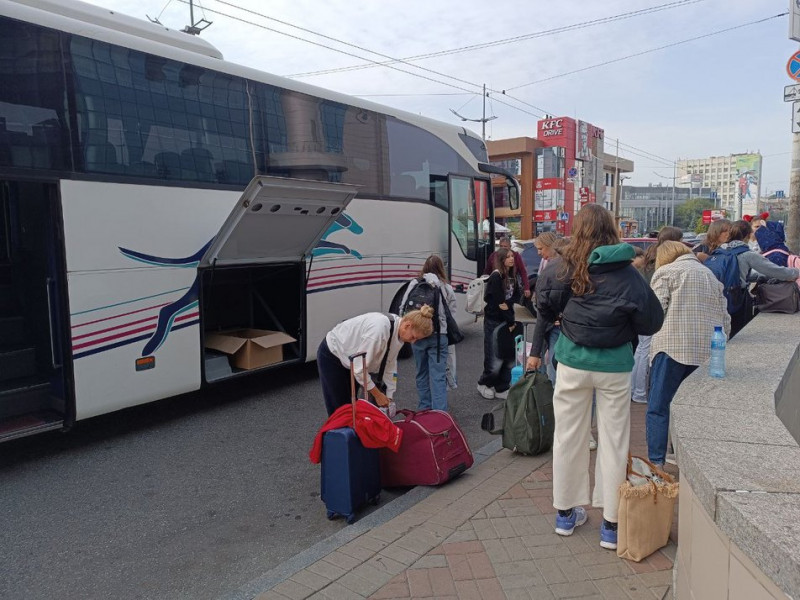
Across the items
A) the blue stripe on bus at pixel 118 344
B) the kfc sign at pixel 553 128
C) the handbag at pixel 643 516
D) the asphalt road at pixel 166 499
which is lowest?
the asphalt road at pixel 166 499

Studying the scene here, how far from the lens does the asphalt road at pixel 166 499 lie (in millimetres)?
3771

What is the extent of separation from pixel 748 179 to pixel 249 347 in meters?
81.9

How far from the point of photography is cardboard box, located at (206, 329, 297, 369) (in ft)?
24.0

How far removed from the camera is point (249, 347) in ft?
24.0

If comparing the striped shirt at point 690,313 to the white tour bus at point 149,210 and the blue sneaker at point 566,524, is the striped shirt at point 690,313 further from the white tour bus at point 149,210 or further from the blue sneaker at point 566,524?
the white tour bus at point 149,210

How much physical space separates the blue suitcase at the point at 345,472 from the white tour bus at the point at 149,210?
263 centimetres

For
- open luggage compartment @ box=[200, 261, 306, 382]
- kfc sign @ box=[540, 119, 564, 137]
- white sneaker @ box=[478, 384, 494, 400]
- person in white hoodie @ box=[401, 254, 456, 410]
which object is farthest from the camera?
kfc sign @ box=[540, 119, 564, 137]

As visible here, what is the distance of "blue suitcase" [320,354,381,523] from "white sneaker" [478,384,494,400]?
3344 millimetres

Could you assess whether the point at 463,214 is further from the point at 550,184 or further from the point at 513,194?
the point at 550,184

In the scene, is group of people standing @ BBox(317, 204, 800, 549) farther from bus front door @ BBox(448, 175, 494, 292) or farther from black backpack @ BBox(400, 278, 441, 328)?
bus front door @ BBox(448, 175, 494, 292)

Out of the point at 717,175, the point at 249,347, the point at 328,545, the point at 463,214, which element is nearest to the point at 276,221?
the point at 249,347

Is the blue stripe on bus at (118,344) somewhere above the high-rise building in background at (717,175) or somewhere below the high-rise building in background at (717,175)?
below

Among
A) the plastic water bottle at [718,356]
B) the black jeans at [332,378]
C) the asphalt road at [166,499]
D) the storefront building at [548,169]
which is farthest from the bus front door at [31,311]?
the storefront building at [548,169]

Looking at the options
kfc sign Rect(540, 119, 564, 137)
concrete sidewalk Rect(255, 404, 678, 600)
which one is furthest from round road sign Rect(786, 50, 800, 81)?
kfc sign Rect(540, 119, 564, 137)
